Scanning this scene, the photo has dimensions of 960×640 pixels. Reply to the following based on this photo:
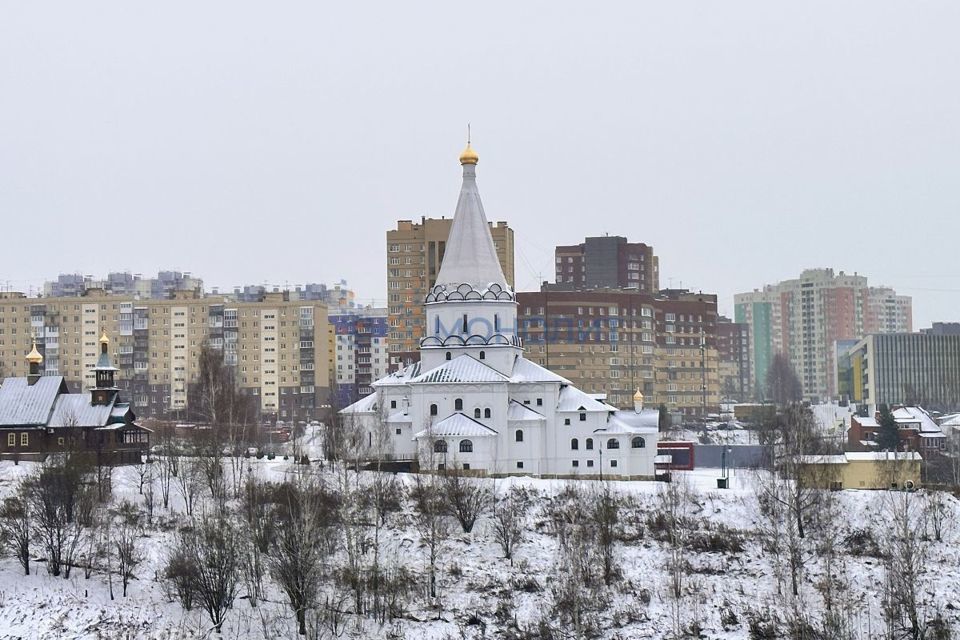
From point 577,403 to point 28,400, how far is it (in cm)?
1983

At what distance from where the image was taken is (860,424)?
7131 cm

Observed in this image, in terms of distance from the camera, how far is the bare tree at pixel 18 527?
117ft

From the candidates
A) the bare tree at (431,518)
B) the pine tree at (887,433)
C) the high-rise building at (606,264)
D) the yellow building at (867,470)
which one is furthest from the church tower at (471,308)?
the high-rise building at (606,264)

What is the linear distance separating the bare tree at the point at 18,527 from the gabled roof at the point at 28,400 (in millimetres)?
8613

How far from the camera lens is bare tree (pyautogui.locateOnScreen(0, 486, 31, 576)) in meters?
35.7

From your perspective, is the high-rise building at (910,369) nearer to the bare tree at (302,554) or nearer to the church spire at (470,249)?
the church spire at (470,249)

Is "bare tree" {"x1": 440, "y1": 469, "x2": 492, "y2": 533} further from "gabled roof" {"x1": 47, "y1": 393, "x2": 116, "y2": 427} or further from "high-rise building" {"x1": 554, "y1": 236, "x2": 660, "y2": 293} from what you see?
"high-rise building" {"x1": 554, "y1": 236, "x2": 660, "y2": 293}

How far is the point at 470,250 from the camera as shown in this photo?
165 ft

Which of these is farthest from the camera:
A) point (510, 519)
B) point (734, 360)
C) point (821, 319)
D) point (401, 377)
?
point (821, 319)

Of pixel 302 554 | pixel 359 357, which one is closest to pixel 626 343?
pixel 359 357

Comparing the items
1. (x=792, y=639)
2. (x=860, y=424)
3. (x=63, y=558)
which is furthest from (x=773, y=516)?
(x=860, y=424)

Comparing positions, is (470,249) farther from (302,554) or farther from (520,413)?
(302,554)

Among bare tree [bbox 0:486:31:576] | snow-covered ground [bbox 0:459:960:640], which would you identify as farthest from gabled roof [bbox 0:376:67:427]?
bare tree [bbox 0:486:31:576]

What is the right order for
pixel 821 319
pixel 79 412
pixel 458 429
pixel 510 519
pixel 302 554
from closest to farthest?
1. pixel 302 554
2. pixel 510 519
3. pixel 458 429
4. pixel 79 412
5. pixel 821 319
